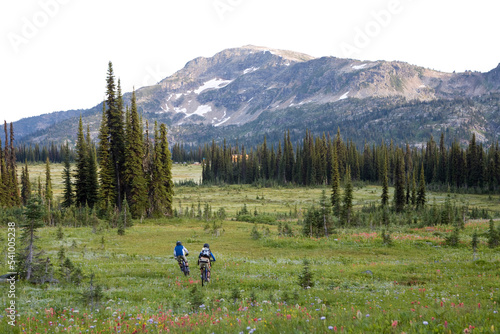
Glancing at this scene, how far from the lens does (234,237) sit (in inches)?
1219

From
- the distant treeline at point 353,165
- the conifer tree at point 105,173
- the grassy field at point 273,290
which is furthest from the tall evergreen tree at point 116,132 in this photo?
the distant treeline at point 353,165

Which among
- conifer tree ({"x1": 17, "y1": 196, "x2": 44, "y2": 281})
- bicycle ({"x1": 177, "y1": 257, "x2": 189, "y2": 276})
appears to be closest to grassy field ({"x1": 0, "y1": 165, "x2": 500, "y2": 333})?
bicycle ({"x1": 177, "y1": 257, "x2": 189, "y2": 276})

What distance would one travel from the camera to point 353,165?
127 m

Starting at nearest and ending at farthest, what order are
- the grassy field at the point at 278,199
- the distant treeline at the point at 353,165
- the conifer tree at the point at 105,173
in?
the conifer tree at the point at 105,173 → the grassy field at the point at 278,199 → the distant treeline at the point at 353,165

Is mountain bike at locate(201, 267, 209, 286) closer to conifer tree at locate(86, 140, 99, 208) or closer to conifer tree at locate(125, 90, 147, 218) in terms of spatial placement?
conifer tree at locate(125, 90, 147, 218)

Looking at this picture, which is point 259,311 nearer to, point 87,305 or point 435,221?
point 87,305

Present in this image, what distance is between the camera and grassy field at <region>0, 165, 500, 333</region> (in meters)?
6.71

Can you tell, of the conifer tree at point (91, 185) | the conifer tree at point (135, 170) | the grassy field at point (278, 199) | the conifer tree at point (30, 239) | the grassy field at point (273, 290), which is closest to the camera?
the grassy field at point (273, 290)

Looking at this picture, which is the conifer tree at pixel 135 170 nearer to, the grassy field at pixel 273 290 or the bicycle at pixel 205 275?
the grassy field at pixel 273 290

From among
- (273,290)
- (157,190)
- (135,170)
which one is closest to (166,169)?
(157,190)

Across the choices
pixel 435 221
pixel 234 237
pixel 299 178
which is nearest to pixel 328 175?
pixel 299 178

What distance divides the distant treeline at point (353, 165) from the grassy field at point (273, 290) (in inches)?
3074

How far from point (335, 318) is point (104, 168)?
140ft

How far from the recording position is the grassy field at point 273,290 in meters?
6.71
